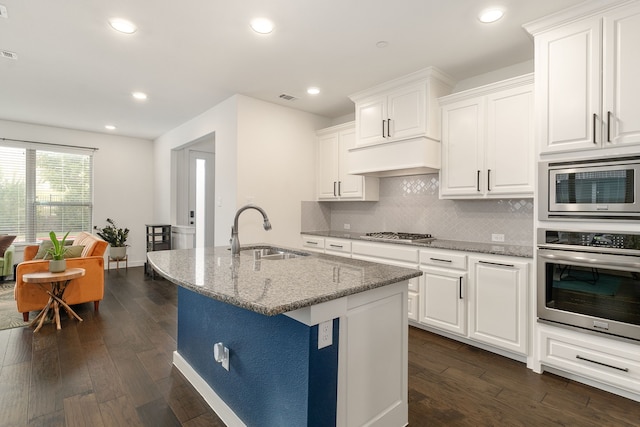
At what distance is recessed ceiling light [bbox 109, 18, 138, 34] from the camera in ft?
8.02

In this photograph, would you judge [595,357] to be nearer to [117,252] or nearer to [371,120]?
[371,120]

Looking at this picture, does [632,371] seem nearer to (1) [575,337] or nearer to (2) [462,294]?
(1) [575,337]

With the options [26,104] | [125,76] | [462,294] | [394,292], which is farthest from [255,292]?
[26,104]

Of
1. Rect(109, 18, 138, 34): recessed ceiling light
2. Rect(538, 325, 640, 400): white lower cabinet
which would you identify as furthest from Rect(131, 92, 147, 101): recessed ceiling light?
Rect(538, 325, 640, 400): white lower cabinet

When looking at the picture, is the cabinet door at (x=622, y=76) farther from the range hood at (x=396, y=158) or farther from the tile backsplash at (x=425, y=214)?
the range hood at (x=396, y=158)

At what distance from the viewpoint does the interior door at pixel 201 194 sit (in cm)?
639

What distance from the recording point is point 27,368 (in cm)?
245

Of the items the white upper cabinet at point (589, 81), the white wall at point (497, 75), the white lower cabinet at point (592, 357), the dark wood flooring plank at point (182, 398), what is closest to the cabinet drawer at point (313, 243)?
the dark wood flooring plank at point (182, 398)

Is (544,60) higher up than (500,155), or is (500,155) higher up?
(544,60)

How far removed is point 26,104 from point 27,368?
3.87m

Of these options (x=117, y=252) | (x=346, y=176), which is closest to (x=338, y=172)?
(x=346, y=176)

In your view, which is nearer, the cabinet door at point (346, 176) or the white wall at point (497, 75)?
the white wall at point (497, 75)

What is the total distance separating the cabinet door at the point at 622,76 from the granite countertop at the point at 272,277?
67.2 inches

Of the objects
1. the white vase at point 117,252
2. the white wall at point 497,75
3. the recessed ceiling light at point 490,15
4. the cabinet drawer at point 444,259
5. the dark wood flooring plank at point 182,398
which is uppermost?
the recessed ceiling light at point 490,15
